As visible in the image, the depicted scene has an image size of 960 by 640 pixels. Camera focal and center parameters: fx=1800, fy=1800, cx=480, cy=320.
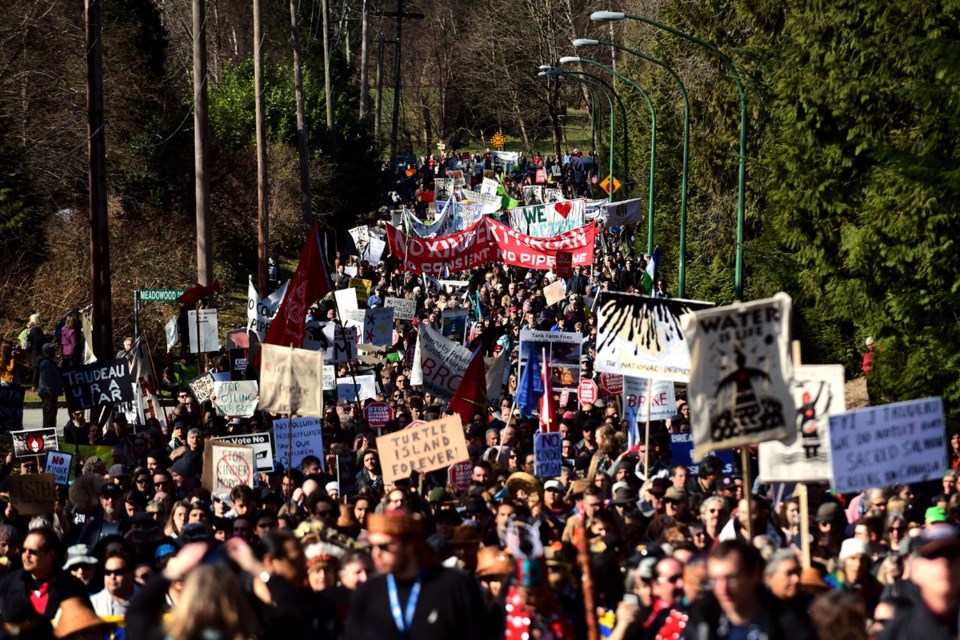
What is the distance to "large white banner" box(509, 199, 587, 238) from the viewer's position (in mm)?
37031

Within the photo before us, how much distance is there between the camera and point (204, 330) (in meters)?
24.6

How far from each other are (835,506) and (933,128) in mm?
12117

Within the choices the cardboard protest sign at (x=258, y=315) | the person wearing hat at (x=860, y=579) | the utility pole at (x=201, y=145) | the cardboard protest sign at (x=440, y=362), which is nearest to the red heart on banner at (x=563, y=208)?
the utility pole at (x=201, y=145)

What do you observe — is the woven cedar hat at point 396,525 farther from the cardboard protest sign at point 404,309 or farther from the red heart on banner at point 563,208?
the red heart on banner at point 563,208

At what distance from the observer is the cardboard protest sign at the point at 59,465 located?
15672mm

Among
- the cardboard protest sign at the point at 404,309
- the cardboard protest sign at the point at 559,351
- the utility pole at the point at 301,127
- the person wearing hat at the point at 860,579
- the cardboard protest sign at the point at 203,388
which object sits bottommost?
the person wearing hat at the point at 860,579

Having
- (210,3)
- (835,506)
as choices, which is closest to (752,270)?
(835,506)

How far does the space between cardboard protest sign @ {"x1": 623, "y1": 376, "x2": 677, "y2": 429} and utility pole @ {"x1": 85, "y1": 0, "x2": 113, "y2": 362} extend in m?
8.28

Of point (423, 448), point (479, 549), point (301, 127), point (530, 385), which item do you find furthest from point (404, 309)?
point (479, 549)

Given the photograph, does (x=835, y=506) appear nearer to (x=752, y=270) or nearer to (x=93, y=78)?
(x=93, y=78)

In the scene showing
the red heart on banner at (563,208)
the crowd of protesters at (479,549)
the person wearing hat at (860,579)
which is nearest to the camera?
the crowd of protesters at (479,549)

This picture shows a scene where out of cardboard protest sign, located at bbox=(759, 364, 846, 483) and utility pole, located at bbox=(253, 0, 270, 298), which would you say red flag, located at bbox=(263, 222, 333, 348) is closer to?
cardboard protest sign, located at bbox=(759, 364, 846, 483)

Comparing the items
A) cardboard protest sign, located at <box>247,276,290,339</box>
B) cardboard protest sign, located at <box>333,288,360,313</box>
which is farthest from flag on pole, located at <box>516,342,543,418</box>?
cardboard protest sign, located at <box>333,288,360,313</box>

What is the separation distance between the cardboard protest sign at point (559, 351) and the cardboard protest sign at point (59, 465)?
5426mm
